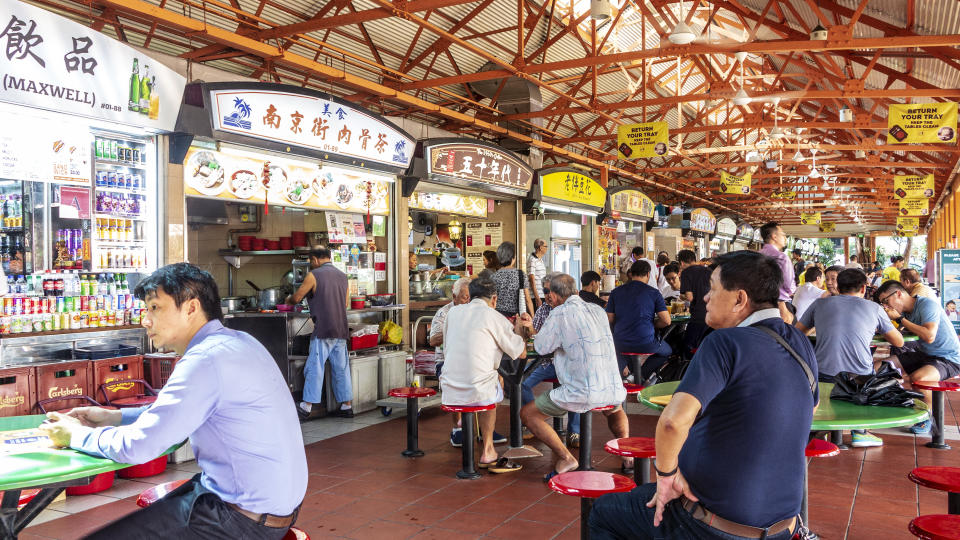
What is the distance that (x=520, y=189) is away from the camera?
11445mm

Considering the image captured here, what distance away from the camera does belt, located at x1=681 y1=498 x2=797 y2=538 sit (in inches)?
86.4

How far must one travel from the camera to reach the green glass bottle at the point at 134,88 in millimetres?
5555

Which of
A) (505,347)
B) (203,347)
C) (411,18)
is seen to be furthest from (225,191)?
(203,347)

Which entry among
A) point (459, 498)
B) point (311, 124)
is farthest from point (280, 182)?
point (459, 498)

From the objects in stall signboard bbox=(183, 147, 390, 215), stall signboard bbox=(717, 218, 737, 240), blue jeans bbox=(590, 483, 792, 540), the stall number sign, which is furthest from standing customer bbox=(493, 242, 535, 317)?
stall signboard bbox=(717, 218, 737, 240)

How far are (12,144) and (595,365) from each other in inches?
177

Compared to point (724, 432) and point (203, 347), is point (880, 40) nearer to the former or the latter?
point (724, 432)

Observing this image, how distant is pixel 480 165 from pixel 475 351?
547 centimetres

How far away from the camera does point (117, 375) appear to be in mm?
5570

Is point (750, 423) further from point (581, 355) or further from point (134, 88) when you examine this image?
point (134, 88)

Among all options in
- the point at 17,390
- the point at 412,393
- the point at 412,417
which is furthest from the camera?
the point at 412,417

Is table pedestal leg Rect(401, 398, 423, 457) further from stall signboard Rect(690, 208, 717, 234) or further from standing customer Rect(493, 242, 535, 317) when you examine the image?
stall signboard Rect(690, 208, 717, 234)

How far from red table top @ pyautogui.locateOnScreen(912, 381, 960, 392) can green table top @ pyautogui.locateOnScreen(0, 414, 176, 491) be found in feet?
19.8

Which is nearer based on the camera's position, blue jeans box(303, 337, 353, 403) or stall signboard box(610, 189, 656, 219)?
blue jeans box(303, 337, 353, 403)
